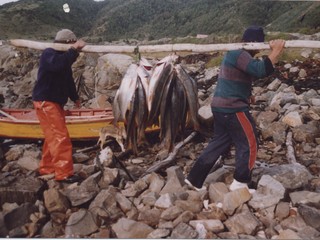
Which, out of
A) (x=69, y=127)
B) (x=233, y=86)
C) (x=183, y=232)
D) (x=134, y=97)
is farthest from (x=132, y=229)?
(x=69, y=127)

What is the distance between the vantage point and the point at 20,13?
24.9 feet

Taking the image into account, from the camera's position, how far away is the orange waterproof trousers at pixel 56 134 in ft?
12.4

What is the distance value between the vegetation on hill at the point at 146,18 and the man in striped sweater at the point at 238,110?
121 inches

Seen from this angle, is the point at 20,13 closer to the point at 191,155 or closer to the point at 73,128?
the point at 73,128

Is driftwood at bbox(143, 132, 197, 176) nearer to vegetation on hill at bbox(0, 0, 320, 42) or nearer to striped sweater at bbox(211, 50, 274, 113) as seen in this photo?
striped sweater at bbox(211, 50, 274, 113)

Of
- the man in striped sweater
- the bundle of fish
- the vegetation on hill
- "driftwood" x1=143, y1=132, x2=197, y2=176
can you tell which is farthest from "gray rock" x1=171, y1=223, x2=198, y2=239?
the vegetation on hill

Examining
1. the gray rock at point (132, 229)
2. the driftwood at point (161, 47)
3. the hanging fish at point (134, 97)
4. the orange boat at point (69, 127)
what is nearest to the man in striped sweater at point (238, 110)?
the driftwood at point (161, 47)

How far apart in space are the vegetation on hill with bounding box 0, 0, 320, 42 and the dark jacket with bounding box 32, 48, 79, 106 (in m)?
1.97

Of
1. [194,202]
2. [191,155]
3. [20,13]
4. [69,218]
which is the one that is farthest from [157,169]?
[20,13]

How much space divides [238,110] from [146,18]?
34.2ft

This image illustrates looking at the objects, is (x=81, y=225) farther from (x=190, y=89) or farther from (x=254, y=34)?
(x=254, y=34)

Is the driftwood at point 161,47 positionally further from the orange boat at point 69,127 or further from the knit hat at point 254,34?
the orange boat at point 69,127

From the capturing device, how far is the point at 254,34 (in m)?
3.12

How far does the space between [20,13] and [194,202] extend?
5747mm
